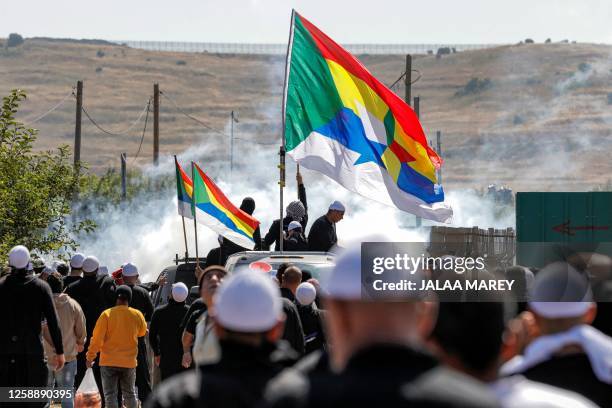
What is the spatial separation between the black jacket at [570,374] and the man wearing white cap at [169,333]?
6961 millimetres

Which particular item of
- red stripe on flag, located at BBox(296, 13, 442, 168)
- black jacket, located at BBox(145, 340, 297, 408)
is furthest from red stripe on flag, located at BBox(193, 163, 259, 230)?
black jacket, located at BBox(145, 340, 297, 408)

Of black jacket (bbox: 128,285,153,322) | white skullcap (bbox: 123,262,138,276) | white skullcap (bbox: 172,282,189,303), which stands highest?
white skullcap (bbox: 123,262,138,276)

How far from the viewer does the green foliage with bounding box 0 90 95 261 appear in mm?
18922

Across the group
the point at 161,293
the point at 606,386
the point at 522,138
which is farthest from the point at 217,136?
the point at 606,386

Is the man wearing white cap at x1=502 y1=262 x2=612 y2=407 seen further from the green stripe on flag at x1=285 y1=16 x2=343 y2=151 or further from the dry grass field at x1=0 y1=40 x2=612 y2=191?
the dry grass field at x1=0 y1=40 x2=612 y2=191

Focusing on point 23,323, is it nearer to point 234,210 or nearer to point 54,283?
point 54,283

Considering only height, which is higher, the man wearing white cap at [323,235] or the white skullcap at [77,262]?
the man wearing white cap at [323,235]

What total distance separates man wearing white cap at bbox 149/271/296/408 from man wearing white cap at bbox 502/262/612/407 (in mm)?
1124

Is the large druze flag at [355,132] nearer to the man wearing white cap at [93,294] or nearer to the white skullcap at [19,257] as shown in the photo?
the man wearing white cap at [93,294]

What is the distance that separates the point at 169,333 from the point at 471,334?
8396 millimetres

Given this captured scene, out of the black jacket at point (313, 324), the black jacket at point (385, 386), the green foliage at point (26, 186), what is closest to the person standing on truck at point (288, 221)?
the green foliage at point (26, 186)

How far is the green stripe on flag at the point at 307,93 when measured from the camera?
14.1m

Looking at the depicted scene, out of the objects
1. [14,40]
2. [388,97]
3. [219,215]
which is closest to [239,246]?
[219,215]

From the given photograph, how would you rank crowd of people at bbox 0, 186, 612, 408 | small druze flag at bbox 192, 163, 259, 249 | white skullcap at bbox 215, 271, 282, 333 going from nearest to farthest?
crowd of people at bbox 0, 186, 612, 408
white skullcap at bbox 215, 271, 282, 333
small druze flag at bbox 192, 163, 259, 249
